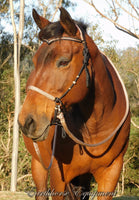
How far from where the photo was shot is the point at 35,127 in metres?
2.38

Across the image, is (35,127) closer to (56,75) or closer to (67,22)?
(56,75)

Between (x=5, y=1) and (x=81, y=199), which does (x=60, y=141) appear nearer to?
(x=81, y=199)

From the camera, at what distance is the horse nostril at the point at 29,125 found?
2338 millimetres

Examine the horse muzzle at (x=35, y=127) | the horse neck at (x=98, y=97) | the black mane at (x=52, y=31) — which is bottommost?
the horse muzzle at (x=35, y=127)

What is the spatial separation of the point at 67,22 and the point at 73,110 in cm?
91

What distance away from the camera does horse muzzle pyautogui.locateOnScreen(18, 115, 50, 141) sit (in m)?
2.34

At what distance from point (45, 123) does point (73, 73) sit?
47cm

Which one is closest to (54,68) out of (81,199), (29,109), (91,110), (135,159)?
(29,109)

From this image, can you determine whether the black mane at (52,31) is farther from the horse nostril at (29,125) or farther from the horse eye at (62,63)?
the horse nostril at (29,125)

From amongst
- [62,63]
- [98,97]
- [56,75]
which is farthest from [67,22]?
[98,97]

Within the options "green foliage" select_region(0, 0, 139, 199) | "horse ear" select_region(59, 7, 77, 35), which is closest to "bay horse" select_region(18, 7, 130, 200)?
"horse ear" select_region(59, 7, 77, 35)

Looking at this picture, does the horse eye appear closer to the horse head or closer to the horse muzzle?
the horse head

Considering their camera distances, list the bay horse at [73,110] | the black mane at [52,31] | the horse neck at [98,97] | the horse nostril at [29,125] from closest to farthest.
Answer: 1. the horse nostril at [29,125]
2. the bay horse at [73,110]
3. the black mane at [52,31]
4. the horse neck at [98,97]

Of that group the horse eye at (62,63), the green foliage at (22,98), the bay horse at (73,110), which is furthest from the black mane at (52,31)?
the green foliage at (22,98)
